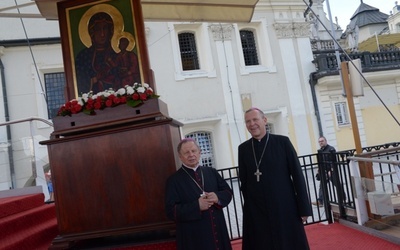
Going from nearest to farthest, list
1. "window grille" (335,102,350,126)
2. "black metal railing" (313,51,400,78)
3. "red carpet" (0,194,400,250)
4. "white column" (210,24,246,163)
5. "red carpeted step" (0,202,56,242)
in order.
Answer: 1. "red carpet" (0,194,400,250)
2. "red carpeted step" (0,202,56,242)
3. "white column" (210,24,246,163)
4. "black metal railing" (313,51,400,78)
5. "window grille" (335,102,350,126)

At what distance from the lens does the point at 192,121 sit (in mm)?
17281

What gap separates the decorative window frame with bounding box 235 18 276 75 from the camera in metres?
18.6

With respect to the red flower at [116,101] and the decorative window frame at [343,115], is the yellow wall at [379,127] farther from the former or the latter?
the red flower at [116,101]

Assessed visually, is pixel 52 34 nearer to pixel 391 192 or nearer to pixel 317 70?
pixel 317 70

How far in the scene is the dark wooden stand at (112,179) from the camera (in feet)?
11.9

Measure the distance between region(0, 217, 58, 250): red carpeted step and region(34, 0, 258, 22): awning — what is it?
3.88 metres

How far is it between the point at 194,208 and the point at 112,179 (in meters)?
1.02

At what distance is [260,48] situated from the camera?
19531 mm

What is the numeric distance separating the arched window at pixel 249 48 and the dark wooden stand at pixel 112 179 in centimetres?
1614

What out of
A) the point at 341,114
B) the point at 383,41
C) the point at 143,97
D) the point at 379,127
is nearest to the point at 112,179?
the point at 143,97

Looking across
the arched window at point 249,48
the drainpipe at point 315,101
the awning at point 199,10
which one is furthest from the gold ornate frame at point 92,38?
the drainpipe at point 315,101

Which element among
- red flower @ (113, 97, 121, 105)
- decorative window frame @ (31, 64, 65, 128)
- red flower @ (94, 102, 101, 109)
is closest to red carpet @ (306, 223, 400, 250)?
red flower @ (113, 97, 121, 105)

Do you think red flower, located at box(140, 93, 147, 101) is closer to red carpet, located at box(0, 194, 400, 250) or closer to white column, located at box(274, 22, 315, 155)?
red carpet, located at box(0, 194, 400, 250)

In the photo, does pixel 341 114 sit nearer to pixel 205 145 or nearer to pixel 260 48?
pixel 260 48
